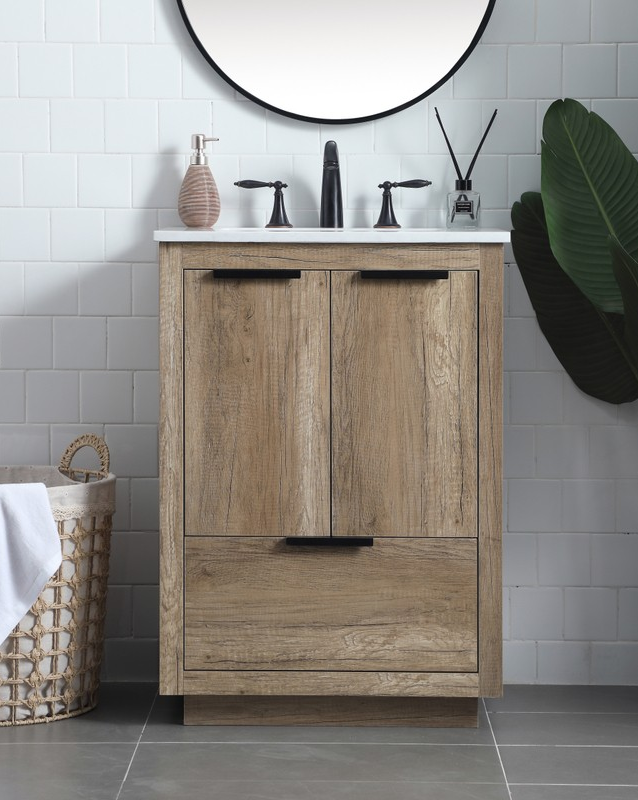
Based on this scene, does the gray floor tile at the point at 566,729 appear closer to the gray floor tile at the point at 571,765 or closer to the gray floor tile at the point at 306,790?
the gray floor tile at the point at 571,765

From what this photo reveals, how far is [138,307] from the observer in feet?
8.50

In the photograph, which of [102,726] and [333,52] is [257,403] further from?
[333,52]

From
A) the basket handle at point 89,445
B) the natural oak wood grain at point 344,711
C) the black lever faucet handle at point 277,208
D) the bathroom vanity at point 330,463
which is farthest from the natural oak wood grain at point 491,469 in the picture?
the basket handle at point 89,445

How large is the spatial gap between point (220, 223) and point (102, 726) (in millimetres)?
1315

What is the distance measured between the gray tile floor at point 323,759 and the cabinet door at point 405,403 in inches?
19.1

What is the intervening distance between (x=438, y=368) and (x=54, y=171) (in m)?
1.21

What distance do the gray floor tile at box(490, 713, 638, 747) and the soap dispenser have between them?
143cm

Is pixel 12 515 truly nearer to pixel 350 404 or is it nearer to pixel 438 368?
pixel 350 404

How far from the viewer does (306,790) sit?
1.89 metres

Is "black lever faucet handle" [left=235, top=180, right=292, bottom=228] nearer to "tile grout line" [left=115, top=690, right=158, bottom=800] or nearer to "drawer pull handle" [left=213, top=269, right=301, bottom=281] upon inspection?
"drawer pull handle" [left=213, top=269, right=301, bottom=281]

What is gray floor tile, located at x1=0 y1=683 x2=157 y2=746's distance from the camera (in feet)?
7.12

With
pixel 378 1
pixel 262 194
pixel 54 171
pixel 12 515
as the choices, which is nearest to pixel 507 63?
pixel 378 1

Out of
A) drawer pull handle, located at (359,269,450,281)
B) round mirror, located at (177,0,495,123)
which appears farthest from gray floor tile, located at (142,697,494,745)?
round mirror, located at (177,0,495,123)

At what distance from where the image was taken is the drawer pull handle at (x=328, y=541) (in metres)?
2.13
